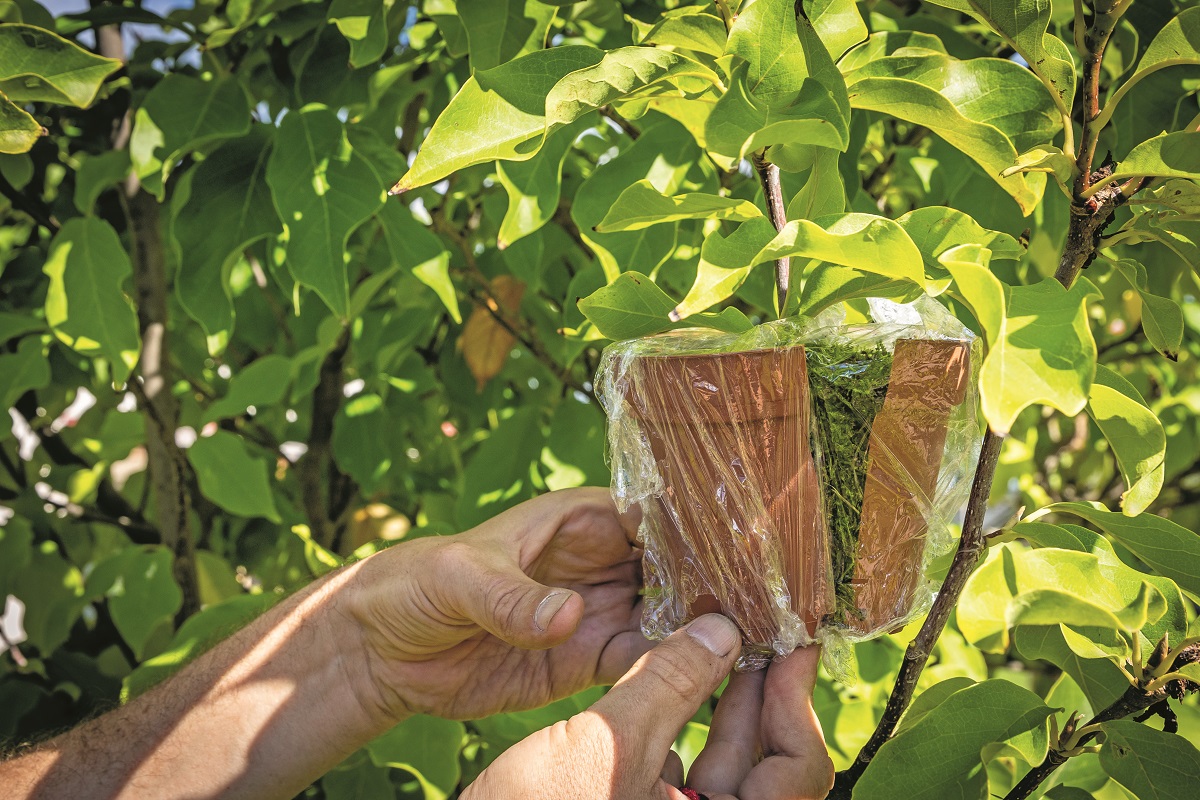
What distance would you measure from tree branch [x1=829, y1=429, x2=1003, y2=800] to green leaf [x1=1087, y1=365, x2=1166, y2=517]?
7cm

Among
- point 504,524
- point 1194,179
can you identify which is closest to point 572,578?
point 504,524

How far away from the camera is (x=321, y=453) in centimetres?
195

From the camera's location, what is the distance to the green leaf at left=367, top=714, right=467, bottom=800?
Result: 124 cm

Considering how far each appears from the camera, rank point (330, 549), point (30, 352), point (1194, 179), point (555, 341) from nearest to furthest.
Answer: point (1194, 179) < point (30, 352) < point (555, 341) < point (330, 549)

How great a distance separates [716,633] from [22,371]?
125 centimetres

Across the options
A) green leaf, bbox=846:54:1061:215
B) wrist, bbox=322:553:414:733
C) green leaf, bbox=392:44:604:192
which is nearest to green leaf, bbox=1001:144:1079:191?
green leaf, bbox=846:54:1061:215

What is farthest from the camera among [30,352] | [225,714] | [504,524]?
[30,352]

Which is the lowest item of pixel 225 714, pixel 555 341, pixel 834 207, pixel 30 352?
pixel 225 714

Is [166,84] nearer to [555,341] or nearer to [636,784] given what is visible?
[555,341]

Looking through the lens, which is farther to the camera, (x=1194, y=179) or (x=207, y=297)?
(x=207, y=297)

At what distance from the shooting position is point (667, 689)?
80 centimetres

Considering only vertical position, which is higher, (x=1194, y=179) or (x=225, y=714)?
(x=1194, y=179)

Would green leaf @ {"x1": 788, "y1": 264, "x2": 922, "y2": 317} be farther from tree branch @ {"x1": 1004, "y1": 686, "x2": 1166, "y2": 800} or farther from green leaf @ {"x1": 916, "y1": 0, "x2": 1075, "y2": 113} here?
tree branch @ {"x1": 1004, "y1": 686, "x2": 1166, "y2": 800}

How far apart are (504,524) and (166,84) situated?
2.46ft
